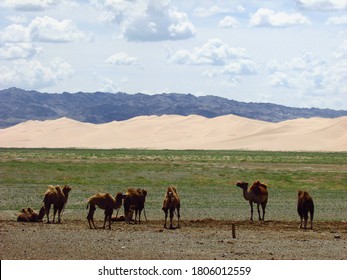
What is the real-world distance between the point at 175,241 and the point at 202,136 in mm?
156074

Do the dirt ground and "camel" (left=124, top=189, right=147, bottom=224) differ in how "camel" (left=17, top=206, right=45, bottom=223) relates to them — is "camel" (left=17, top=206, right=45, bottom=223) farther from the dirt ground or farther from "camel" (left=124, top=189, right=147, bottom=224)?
"camel" (left=124, top=189, right=147, bottom=224)

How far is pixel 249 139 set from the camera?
158500mm

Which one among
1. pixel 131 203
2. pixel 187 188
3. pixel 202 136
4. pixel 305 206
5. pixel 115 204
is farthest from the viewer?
pixel 202 136

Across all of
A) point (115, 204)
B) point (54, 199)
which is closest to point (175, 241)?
point (115, 204)

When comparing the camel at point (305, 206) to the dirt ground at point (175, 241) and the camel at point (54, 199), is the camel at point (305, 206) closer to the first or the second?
the dirt ground at point (175, 241)

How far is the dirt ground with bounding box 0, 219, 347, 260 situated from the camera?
17.0 metres

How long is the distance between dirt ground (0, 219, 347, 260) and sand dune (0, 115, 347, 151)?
11382 cm

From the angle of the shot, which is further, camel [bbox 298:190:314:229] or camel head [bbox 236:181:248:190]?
camel head [bbox 236:181:248:190]

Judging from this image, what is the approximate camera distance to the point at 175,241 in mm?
19609

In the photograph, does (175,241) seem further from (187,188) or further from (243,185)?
(187,188)

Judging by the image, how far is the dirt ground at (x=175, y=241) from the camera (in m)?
17.0

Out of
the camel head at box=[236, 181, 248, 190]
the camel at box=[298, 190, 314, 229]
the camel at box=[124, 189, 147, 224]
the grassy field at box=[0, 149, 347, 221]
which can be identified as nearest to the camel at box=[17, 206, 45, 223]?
the grassy field at box=[0, 149, 347, 221]

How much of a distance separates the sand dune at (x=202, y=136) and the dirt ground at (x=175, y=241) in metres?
114

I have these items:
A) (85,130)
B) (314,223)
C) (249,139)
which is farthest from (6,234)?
(85,130)
